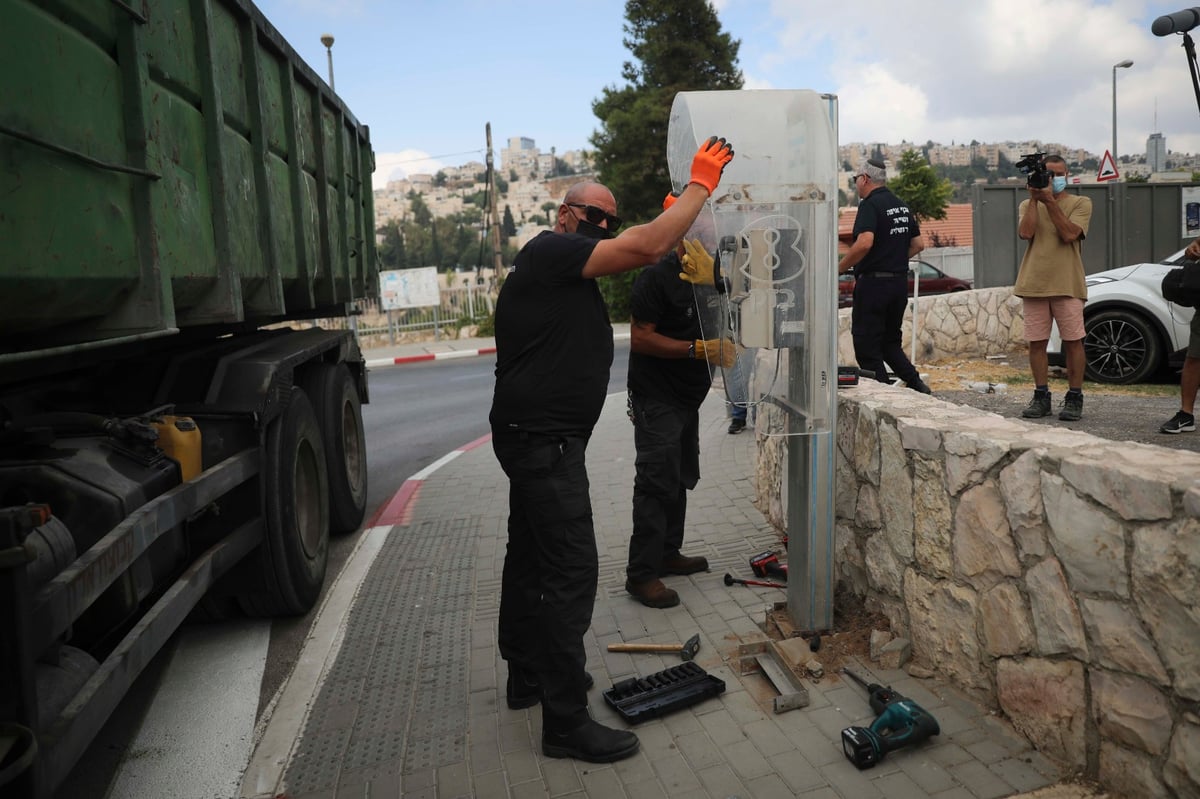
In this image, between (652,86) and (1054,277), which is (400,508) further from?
(652,86)

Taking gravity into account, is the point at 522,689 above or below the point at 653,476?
below

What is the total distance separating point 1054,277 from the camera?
5.95 meters

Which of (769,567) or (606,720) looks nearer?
(606,720)

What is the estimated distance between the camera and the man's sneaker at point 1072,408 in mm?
5855

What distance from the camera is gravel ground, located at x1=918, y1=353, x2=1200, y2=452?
5500mm

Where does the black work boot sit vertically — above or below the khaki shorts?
below

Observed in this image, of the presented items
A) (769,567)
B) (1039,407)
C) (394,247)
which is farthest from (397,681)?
(394,247)

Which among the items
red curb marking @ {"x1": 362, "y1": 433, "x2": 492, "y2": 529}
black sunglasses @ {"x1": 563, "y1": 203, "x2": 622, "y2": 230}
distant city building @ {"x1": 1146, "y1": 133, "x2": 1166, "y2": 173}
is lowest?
red curb marking @ {"x1": 362, "y1": 433, "x2": 492, "y2": 529}

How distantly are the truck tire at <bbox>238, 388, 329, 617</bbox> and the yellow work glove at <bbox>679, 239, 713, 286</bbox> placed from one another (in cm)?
227

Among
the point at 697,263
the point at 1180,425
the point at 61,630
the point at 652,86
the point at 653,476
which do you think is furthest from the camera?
the point at 652,86

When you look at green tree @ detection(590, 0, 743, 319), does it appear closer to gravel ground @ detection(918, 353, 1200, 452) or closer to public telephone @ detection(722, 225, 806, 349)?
gravel ground @ detection(918, 353, 1200, 452)

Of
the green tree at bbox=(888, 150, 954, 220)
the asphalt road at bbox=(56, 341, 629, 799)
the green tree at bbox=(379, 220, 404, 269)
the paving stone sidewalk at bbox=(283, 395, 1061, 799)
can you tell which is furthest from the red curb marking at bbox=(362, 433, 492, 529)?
the green tree at bbox=(379, 220, 404, 269)

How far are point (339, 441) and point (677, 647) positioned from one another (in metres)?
3.13

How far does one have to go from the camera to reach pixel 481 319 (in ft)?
91.5
